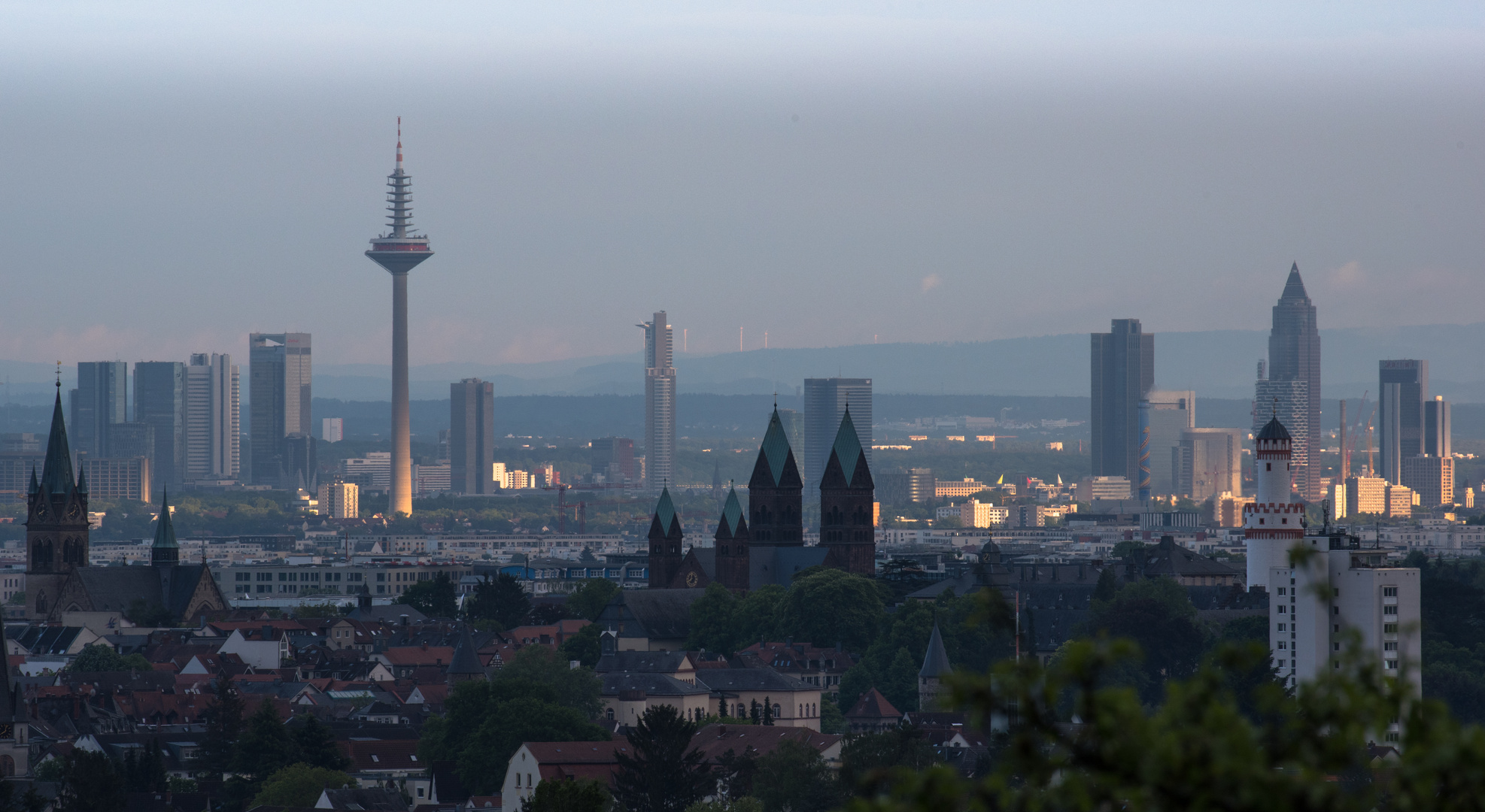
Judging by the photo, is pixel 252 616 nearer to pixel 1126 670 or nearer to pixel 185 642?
pixel 185 642

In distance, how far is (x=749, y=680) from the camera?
3629 inches

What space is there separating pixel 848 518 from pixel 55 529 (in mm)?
41156

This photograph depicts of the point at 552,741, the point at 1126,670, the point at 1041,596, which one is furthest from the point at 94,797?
the point at 1041,596

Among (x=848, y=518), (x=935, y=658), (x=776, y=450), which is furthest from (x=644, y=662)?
(x=776, y=450)

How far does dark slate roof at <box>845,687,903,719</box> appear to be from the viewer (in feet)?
291

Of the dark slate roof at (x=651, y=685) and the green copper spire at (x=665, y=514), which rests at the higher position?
the green copper spire at (x=665, y=514)

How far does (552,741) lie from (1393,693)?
198 ft

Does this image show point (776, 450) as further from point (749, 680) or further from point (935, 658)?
point (749, 680)

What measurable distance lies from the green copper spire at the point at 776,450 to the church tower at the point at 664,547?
17.9 feet

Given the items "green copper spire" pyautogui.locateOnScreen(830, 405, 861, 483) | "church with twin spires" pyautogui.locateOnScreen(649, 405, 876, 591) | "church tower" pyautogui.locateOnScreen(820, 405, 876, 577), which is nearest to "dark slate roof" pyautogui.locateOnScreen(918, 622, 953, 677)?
"church with twin spires" pyautogui.locateOnScreen(649, 405, 876, 591)

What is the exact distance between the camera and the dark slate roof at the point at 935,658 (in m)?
94.4

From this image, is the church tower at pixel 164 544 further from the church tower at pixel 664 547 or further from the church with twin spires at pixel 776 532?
the church tower at pixel 664 547

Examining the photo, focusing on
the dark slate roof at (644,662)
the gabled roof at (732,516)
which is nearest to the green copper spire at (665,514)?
the gabled roof at (732,516)

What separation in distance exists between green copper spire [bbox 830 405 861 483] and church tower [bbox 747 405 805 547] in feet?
7.47
